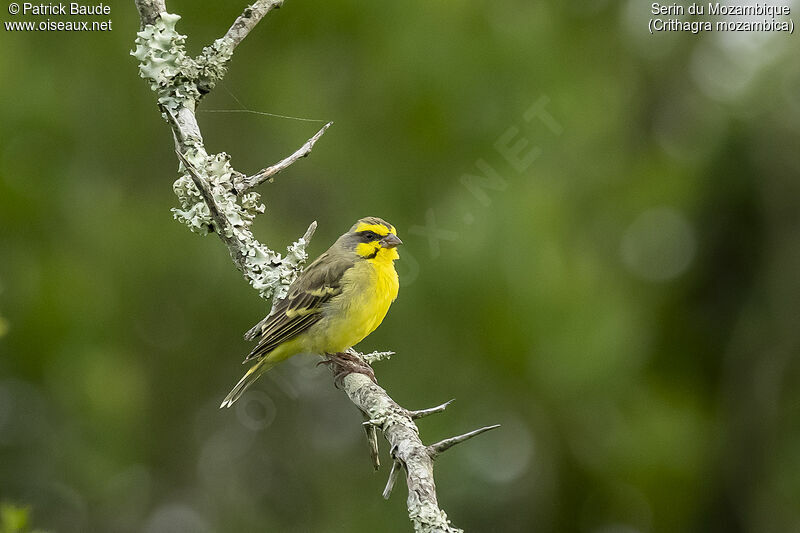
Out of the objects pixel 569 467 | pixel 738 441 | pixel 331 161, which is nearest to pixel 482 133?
pixel 331 161

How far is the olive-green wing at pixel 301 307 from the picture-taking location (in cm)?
452

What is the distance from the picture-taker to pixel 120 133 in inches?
293

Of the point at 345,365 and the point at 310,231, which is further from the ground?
the point at 310,231

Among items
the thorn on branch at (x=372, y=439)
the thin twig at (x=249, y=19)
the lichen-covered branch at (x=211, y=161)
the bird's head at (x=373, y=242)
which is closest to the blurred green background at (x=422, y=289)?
the bird's head at (x=373, y=242)

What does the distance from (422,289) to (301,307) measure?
7.67 ft

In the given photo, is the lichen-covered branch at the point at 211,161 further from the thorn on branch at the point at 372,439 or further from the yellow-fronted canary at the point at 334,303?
the thorn on branch at the point at 372,439

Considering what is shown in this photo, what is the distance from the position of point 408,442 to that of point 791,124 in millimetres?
6629

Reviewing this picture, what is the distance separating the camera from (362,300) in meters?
4.98

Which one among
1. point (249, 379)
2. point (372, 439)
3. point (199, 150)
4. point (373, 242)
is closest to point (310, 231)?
point (199, 150)

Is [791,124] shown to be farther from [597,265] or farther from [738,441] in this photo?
[738,441]

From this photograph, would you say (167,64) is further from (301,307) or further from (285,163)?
(301,307)

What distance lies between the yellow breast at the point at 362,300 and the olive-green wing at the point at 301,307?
7 centimetres

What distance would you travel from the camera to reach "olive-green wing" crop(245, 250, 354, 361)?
14.8ft

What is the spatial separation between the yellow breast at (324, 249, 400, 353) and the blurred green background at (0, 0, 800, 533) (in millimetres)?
1480
